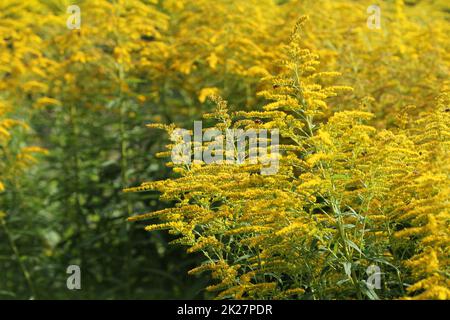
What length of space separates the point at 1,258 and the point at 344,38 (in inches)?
133

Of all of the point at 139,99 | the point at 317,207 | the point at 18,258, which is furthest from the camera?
the point at 139,99

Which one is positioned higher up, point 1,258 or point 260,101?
point 260,101

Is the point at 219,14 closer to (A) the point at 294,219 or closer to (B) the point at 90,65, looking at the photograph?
(B) the point at 90,65

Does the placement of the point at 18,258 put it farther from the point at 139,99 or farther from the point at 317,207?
the point at 317,207

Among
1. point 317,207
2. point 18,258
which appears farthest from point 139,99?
point 317,207

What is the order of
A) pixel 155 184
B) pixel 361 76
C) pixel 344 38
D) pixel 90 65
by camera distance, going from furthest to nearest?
pixel 90 65
pixel 344 38
pixel 361 76
pixel 155 184

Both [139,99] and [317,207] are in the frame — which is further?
[139,99]

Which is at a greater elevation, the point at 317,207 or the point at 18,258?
the point at 317,207

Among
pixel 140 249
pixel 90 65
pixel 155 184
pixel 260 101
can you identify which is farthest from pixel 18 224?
pixel 155 184

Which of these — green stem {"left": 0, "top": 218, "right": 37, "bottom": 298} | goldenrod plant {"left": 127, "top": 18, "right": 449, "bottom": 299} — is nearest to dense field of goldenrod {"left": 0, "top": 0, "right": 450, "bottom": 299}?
green stem {"left": 0, "top": 218, "right": 37, "bottom": 298}

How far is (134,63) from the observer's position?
6.54 meters

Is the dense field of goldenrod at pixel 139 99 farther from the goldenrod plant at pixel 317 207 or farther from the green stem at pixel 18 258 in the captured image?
the goldenrod plant at pixel 317 207

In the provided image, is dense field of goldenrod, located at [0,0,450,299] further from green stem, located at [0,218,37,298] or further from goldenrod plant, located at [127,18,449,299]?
goldenrod plant, located at [127,18,449,299]

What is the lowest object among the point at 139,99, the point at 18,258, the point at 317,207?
the point at 18,258
